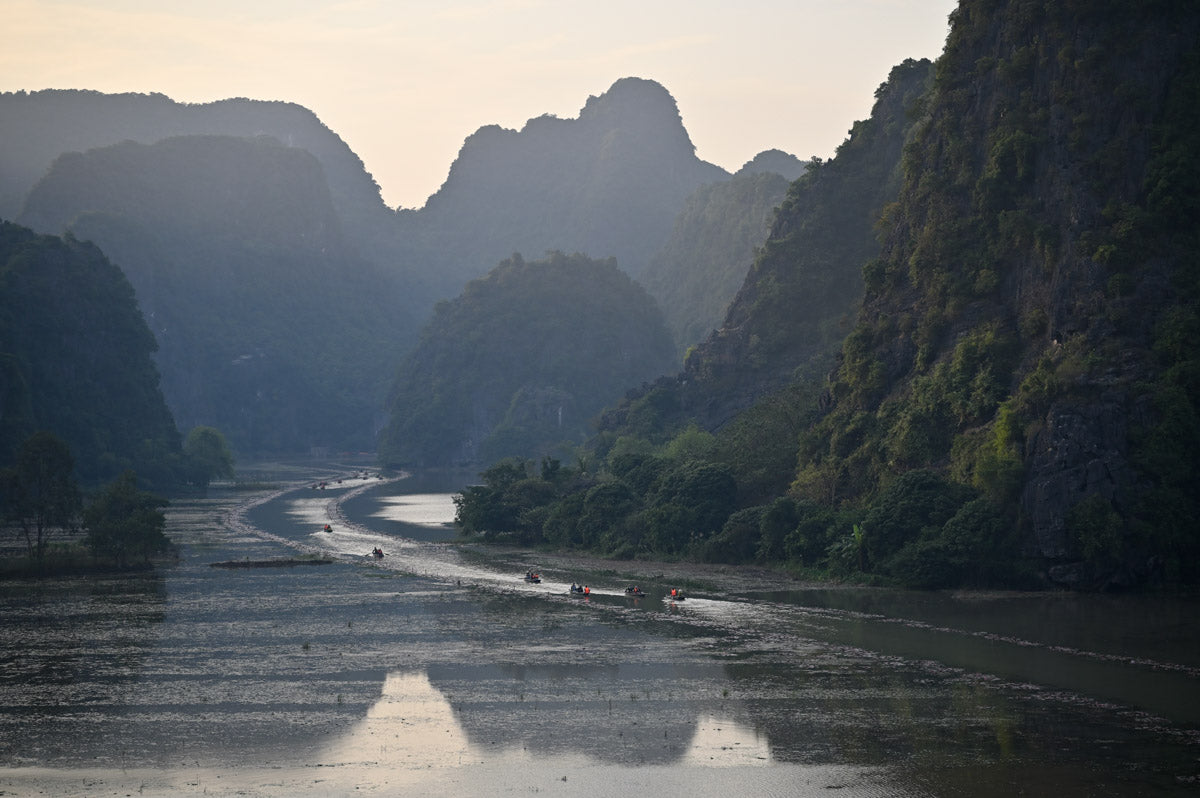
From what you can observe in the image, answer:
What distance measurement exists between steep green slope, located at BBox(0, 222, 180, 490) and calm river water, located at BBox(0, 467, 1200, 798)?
240ft

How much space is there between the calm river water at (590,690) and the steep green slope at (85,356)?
240 feet

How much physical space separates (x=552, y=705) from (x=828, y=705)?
8.45 metres

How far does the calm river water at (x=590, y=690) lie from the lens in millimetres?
30922

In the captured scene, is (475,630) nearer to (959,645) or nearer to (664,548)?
(959,645)

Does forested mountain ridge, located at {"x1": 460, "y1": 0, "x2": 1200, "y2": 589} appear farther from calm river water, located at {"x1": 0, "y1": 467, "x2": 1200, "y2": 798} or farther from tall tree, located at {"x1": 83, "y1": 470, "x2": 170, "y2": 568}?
tall tree, located at {"x1": 83, "y1": 470, "x2": 170, "y2": 568}

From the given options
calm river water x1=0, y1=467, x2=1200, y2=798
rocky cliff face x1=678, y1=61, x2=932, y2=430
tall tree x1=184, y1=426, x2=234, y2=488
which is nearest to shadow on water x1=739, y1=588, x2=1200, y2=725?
calm river water x1=0, y1=467, x2=1200, y2=798

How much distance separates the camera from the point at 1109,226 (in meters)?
60.3

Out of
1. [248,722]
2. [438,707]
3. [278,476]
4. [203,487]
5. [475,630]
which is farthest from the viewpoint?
[278,476]

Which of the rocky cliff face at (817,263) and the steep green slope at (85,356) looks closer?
the rocky cliff face at (817,263)

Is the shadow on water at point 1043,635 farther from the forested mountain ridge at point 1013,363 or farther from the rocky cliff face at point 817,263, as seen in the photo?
the rocky cliff face at point 817,263

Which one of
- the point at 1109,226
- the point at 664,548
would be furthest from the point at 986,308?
the point at 664,548

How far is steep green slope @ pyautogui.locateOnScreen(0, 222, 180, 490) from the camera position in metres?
134

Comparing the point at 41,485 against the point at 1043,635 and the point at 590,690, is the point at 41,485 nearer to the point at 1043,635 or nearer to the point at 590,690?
the point at 590,690

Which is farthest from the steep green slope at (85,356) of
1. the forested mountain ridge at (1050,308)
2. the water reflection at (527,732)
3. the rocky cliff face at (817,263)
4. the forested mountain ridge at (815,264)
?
the water reflection at (527,732)
